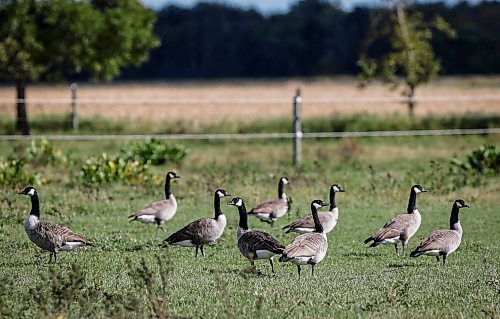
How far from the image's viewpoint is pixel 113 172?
2019 centimetres

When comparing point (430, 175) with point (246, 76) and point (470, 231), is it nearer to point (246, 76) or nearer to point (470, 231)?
point (470, 231)

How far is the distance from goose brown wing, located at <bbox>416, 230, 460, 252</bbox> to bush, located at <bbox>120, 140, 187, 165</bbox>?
10.8 metres

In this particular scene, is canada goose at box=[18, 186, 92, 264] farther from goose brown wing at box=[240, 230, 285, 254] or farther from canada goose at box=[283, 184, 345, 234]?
canada goose at box=[283, 184, 345, 234]

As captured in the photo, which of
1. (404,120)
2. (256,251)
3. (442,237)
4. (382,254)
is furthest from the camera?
(404,120)

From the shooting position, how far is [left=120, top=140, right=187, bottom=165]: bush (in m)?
22.2

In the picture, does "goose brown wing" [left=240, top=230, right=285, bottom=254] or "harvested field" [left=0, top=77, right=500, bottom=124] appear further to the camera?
"harvested field" [left=0, top=77, right=500, bottom=124]

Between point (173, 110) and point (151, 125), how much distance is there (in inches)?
513

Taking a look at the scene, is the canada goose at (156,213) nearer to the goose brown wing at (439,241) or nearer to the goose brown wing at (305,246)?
the goose brown wing at (305,246)

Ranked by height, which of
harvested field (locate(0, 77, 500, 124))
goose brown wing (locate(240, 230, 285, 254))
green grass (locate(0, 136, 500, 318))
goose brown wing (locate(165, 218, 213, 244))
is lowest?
harvested field (locate(0, 77, 500, 124))

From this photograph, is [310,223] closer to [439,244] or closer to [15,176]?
[439,244]

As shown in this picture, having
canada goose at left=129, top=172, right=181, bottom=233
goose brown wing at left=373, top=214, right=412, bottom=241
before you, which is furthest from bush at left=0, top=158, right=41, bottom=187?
goose brown wing at left=373, top=214, right=412, bottom=241

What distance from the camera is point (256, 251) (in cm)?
1117

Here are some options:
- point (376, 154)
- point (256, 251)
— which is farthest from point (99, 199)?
point (376, 154)

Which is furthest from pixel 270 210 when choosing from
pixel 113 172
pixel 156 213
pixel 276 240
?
pixel 113 172
